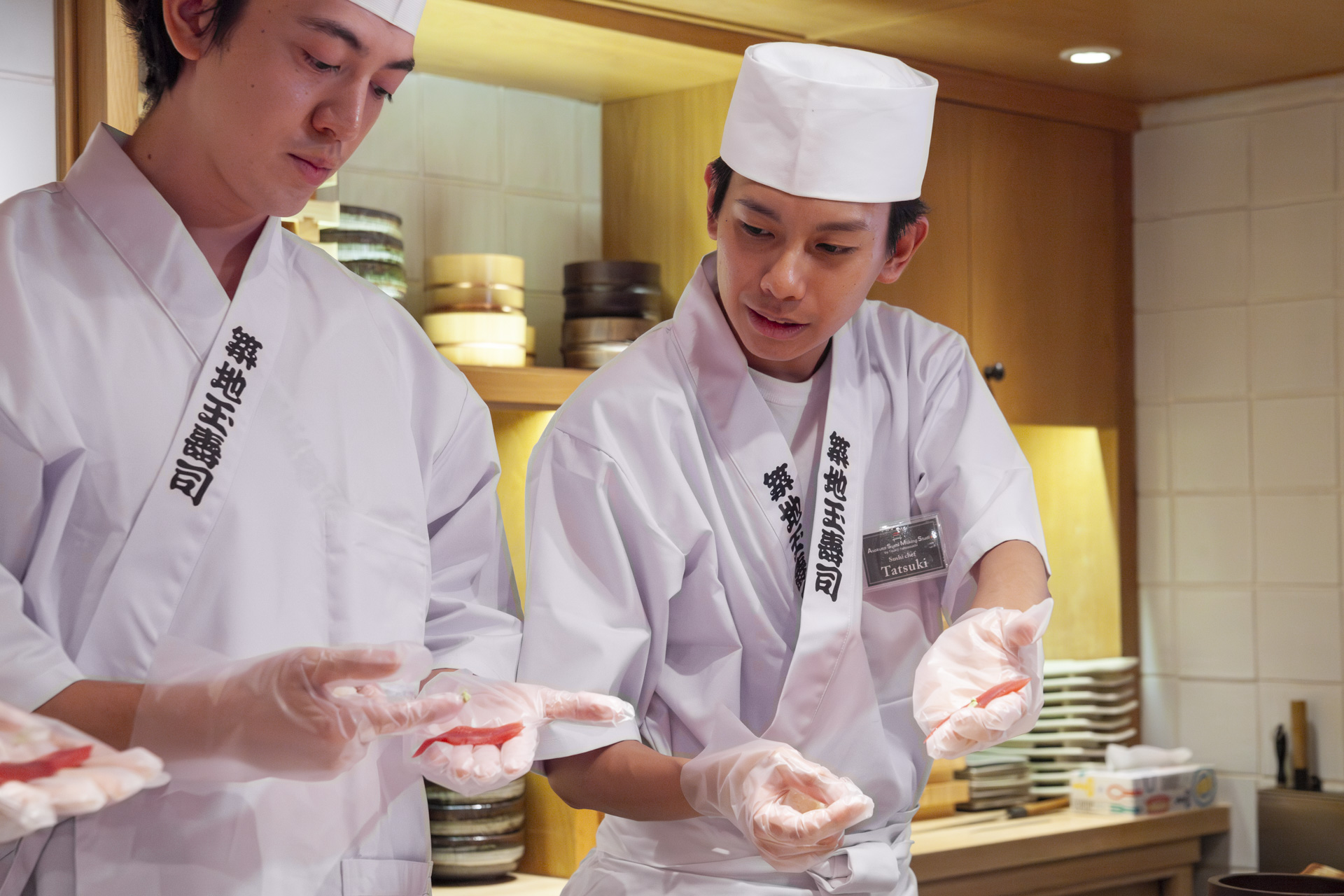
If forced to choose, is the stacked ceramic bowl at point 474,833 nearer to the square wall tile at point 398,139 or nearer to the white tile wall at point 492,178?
the white tile wall at point 492,178

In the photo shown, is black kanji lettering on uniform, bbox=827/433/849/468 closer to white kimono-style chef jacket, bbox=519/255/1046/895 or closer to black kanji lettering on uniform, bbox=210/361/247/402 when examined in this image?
white kimono-style chef jacket, bbox=519/255/1046/895

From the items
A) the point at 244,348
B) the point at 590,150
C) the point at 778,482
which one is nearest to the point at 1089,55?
the point at 590,150

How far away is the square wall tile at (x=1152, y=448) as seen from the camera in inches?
128

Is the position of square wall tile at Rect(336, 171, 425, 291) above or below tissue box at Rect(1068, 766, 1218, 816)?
above

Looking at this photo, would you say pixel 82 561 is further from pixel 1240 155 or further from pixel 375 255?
pixel 1240 155

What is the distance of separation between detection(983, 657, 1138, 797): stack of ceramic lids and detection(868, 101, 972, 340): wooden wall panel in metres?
0.77

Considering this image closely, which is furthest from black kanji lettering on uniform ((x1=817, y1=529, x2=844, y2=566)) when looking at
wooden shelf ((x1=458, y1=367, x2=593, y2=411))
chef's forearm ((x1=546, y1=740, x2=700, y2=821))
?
wooden shelf ((x1=458, y1=367, x2=593, y2=411))

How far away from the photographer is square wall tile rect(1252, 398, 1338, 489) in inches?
118

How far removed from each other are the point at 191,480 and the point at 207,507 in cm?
2

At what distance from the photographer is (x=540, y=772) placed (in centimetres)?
148

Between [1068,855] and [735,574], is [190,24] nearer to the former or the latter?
[735,574]

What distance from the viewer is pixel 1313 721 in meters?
2.99

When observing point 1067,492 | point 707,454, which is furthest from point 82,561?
point 1067,492

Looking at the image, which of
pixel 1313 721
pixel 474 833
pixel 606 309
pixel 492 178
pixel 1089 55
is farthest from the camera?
pixel 1313 721
